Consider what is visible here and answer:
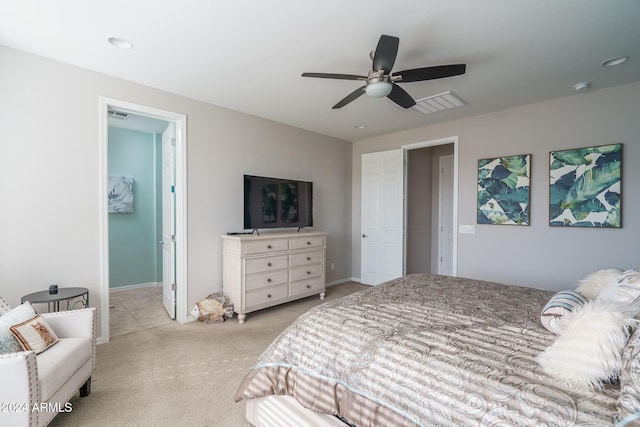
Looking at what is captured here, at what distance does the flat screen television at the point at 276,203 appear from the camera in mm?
3689

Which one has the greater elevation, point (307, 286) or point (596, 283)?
point (596, 283)

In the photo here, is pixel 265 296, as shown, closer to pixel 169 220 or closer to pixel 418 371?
pixel 169 220

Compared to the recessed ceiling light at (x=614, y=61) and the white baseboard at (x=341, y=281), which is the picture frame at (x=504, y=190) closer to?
the recessed ceiling light at (x=614, y=61)

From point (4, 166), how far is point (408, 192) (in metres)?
4.94

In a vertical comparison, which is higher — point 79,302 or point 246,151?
point 246,151

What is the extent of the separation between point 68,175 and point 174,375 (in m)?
2.04

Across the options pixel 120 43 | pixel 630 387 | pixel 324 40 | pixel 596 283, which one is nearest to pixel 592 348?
pixel 630 387

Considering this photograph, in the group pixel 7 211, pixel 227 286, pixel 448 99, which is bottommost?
pixel 227 286

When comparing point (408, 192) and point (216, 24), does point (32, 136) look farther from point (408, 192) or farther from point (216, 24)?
point (408, 192)

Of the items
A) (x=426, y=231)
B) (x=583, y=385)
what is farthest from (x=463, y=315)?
(x=426, y=231)

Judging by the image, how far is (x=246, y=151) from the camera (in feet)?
13.0

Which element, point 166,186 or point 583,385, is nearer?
point 583,385

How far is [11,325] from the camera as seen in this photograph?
5.49 feet

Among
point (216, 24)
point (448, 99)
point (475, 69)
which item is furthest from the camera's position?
point (448, 99)
